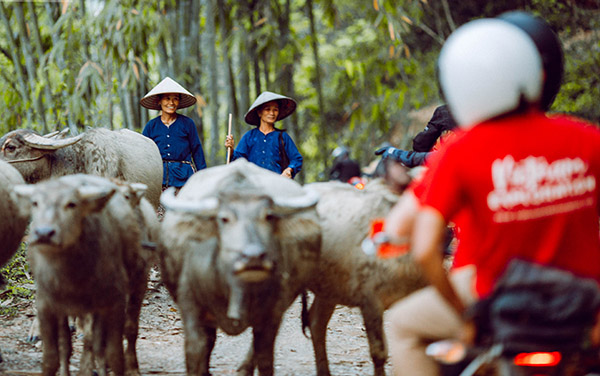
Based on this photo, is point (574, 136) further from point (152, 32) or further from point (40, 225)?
point (152, 32)

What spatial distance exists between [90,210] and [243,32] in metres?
7.71

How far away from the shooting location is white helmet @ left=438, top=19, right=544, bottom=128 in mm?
2746

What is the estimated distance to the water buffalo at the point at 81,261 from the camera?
4465mm

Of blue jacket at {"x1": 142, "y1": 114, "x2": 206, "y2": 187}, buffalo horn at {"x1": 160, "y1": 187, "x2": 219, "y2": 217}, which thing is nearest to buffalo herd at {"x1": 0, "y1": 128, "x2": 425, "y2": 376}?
buffalo horn at {"x1": 160, "y1": 187, "x2": 219, "y2": 217}

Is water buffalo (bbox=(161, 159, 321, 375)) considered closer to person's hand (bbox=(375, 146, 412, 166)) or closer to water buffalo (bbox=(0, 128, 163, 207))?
person's hand (bbox=(375, 146, 412, 166))

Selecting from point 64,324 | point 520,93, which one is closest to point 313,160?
point 64,324

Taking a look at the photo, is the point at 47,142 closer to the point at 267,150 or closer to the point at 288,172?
the point at 267,150

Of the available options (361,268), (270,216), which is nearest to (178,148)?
(361,268)

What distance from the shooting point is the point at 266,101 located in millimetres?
7535

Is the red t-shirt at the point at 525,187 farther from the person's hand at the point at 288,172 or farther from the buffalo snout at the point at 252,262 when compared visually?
the person's hand at the point at 288,172

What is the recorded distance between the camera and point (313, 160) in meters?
22.7

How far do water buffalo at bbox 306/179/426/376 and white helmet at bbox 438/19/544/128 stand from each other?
2632 mm

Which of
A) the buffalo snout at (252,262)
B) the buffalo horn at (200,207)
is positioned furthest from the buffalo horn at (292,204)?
the buffalo snout at (252,262)

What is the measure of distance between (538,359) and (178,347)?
4.83 m
